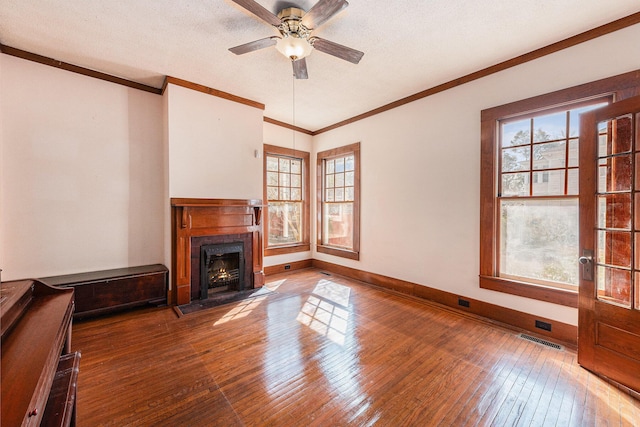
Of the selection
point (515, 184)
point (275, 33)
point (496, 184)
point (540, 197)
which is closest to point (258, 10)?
point (275, 33)

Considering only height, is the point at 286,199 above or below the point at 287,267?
above

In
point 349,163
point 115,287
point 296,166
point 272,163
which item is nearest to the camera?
point 115,287

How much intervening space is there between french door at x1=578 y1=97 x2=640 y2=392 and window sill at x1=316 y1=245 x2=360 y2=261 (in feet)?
9.97

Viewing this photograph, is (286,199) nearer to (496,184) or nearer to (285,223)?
(285,223)

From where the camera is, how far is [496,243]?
10.2ft

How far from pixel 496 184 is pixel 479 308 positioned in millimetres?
1538

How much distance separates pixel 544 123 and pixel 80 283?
549cm

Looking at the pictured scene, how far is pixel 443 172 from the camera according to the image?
11.7 ft

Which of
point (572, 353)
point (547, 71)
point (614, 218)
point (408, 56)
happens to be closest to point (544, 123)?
point (547, 71)

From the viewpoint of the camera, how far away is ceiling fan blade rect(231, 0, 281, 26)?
74.6 inches

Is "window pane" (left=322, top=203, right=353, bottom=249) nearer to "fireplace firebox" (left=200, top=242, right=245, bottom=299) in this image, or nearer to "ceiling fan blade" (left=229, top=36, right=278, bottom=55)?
"fireplace firebox" (left=200, top=242, right=245, bottom=299)

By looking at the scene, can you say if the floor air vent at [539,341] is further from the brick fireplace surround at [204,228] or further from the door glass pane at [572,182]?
the brick fireplace surround at [204,228]

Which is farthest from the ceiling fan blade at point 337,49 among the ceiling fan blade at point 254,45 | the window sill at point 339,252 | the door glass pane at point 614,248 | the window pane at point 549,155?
the window sill at point 339,252

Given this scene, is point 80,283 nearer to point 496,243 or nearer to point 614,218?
point 496,243
